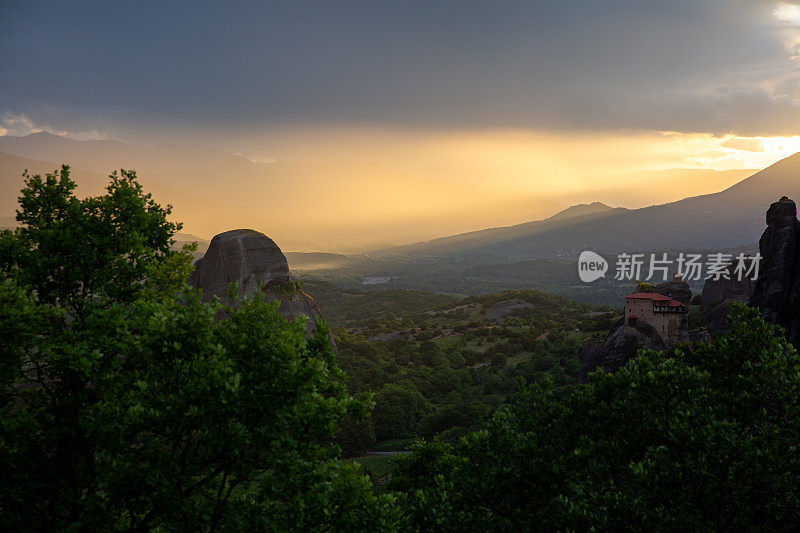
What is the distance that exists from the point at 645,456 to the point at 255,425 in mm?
11569

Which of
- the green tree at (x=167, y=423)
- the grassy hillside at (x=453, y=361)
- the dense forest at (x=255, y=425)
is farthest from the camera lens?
the grassy hillside at (x=453, y=361)

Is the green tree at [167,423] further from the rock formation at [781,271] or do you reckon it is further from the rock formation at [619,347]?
the rock formation at [619,347]

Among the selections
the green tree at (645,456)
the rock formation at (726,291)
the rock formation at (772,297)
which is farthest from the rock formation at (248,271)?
the rock formation at (726,291)

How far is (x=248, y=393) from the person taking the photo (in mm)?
11227

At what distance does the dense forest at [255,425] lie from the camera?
1124 cm

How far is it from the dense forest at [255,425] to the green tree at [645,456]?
0.07 meters

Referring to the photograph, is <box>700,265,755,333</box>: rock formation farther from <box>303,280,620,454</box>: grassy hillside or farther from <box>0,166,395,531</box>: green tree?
<box>0,166,395,531</box>: green tree

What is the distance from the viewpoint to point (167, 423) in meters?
11.0

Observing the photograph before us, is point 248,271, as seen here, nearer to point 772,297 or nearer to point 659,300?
point 659,300

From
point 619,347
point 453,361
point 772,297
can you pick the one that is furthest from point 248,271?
point 772,297

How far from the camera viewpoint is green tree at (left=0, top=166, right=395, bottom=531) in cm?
1091

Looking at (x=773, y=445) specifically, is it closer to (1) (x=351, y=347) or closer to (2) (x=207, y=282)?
(2) (x=207, y=282)

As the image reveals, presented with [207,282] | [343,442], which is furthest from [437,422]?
[207,282]

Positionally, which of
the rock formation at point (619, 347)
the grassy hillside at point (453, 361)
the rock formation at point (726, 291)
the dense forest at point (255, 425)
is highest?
the dense forest at point (255, 425)
